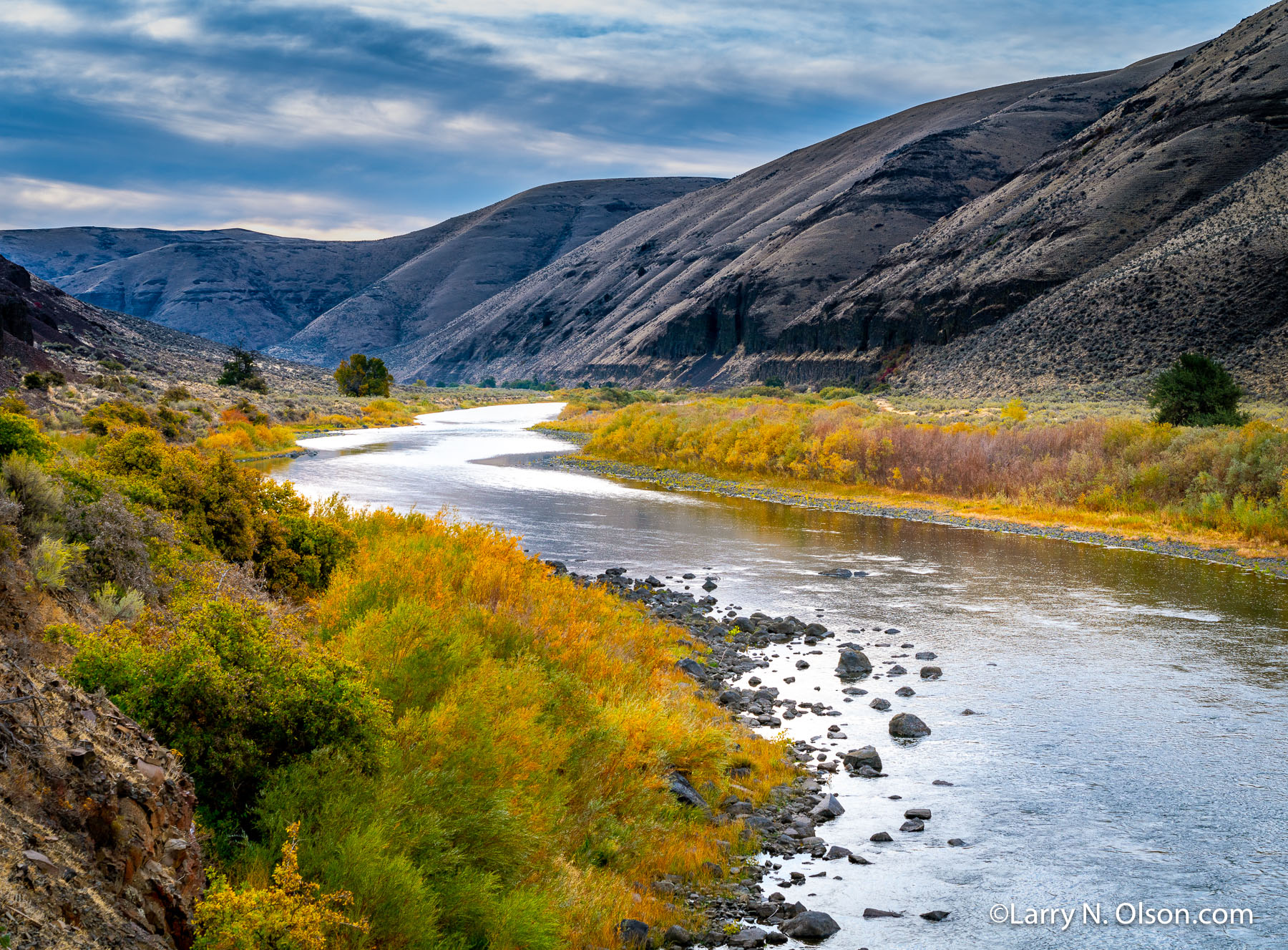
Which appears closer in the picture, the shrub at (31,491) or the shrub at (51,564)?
the shrub at (51,564)

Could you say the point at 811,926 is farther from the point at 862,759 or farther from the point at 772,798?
the point at 862,759

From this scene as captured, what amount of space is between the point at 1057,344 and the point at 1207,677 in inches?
1889

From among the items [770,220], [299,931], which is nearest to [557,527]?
[299,931]

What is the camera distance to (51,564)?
23.5 feet

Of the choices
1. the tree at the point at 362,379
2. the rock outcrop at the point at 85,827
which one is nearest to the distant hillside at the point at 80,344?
the tree at the point at 362,379

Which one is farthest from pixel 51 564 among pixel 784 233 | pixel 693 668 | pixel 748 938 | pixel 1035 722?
pixel 784 233

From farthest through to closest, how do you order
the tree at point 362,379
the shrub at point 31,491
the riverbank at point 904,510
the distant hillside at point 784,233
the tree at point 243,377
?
the distant hillside at point 784,233 → the tree at point 362,379 → the tree at point 243,377 → the riverbank at point 904,510 → the shrub at point 31,491

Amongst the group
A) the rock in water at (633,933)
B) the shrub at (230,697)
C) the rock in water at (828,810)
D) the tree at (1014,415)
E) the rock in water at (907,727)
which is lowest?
the rock in water at (633,933)

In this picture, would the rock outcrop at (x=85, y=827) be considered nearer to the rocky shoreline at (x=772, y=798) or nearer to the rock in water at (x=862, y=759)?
the rocky shoreline at (x=772, y=798)

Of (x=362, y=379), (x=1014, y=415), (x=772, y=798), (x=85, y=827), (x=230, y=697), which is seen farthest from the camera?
(x=362, y=379)

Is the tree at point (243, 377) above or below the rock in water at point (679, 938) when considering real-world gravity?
above

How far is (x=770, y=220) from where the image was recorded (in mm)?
143375

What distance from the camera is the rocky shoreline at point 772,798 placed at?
20.2 ft

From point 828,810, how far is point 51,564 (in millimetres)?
6378
